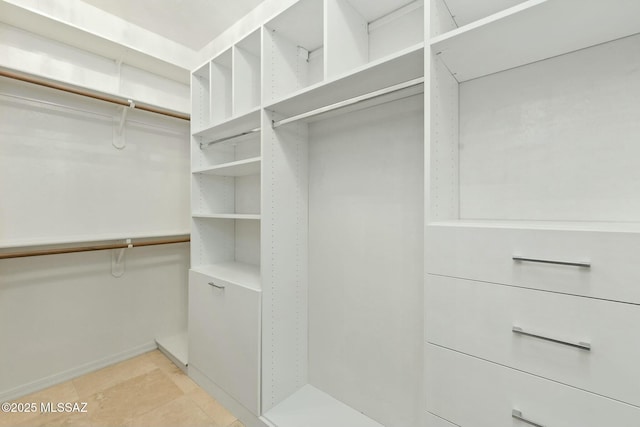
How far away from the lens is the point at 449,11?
1.17 metres

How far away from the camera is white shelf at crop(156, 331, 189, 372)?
2.27 m

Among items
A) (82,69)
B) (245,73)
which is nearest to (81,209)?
(82,69)

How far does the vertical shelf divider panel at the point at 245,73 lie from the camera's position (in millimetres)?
1872

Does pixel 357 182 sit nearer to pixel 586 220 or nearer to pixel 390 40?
pixel 390 40

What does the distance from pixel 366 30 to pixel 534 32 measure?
3.00 ft

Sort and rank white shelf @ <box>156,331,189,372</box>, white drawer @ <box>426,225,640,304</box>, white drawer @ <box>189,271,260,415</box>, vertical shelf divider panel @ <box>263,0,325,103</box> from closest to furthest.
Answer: white drawer @ <box>426,225,640,304</box>
vertical shelf divider panel @ <box>263,0,325,103</box>
white drawer @ <box>189,271,260,415</box>
white shelf @ <box>156,331,189,372</box>

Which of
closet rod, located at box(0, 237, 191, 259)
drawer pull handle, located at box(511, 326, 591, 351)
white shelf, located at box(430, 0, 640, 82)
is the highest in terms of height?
white shelf, located at box(430, 0, 640, 82)

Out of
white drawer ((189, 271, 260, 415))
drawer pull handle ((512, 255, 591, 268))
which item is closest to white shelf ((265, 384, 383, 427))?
white drawer ((189, 271, 260, 415))

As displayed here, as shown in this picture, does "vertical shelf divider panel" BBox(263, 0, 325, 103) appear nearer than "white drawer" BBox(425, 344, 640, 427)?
No

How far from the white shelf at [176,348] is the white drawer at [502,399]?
1.98 metres

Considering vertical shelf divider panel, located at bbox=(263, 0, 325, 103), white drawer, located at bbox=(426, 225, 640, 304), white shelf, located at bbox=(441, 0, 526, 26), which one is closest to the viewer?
white drawer, located at bbox=(426, 225, 640, 304)

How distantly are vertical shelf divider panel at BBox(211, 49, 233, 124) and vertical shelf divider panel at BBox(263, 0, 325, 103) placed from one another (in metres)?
0.52

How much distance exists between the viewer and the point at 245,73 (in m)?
1.95

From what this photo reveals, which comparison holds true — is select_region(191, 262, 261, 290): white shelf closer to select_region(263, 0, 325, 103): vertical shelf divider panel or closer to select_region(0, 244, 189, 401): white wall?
select_region(0, 244, 189, 401): white wall
